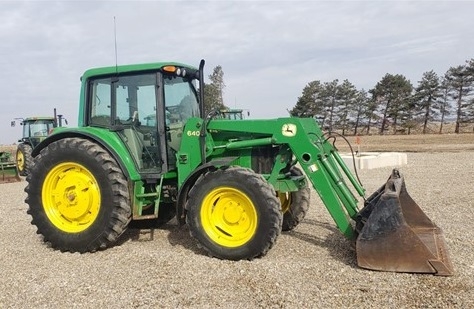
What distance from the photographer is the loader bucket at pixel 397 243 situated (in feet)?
14.8

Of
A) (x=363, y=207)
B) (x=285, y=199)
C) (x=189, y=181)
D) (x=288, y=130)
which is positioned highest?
(x=288, y=130)

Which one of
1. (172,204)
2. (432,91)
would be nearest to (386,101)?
(432,91)

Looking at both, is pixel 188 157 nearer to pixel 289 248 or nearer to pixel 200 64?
pixel 200 64

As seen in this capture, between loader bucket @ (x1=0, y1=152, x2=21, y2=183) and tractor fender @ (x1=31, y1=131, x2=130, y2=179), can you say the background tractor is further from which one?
tractor fender @ (x1=31, y1=131, x2=130, y2=179)

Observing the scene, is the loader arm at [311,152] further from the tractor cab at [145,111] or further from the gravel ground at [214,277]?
the tractor cab at [145,111]

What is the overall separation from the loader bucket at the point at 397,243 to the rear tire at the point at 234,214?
0.95 metres

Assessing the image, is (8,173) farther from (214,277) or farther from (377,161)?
(214,277)

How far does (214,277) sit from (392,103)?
49.6m

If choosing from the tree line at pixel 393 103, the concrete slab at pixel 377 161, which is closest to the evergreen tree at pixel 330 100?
the tree line at pixel 393 103

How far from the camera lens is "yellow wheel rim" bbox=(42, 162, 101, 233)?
5.84 meters

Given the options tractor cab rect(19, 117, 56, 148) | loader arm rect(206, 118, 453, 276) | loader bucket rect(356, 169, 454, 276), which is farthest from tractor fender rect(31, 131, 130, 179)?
tractor cab rect(19, 117, 56, 148)

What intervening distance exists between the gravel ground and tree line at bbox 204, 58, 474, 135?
38.2 metres

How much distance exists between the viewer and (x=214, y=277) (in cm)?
470

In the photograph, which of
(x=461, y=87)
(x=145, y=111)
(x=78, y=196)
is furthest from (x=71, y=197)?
(x=461, y=87)
